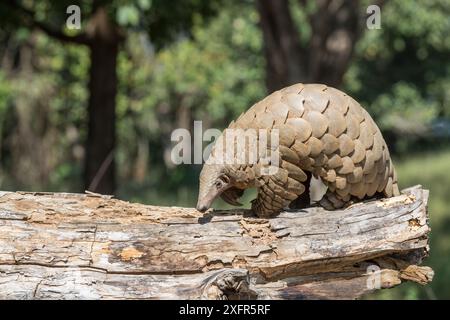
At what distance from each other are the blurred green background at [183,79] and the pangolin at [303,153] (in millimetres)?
3305

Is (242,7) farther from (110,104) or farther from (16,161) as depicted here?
(110,104)

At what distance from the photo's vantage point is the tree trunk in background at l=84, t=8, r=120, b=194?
733 centimetres

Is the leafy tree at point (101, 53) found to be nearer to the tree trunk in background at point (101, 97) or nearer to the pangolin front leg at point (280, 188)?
the tree trunk in background at point (101, 97)

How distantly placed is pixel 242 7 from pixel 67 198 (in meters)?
16.1

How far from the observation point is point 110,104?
7410 mm

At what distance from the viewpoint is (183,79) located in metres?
16.6

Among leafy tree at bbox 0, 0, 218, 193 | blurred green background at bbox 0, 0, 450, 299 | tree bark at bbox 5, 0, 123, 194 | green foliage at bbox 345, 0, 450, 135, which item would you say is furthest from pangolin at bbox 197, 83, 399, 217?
green foliage at bbox 345, 0, 450, 135

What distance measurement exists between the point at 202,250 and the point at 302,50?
15.1 ft


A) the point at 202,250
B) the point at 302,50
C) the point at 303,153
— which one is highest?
the point at 302,50

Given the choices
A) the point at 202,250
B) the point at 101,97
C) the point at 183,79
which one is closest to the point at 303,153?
the point at 202,250

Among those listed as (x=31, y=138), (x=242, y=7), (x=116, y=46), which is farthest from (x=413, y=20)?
(x=116, y=46)

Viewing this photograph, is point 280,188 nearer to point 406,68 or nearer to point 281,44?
point 281,44

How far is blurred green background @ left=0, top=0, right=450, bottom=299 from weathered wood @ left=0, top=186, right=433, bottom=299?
329 cm

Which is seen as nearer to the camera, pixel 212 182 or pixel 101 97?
pixel 212 182
